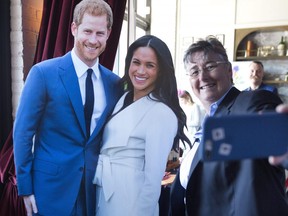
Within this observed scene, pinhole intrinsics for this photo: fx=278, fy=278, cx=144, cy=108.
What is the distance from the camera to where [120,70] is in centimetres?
104

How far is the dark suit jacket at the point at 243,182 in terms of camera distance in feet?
2.41

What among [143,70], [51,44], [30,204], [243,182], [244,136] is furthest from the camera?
[51,44]

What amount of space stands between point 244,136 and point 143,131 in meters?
0.54

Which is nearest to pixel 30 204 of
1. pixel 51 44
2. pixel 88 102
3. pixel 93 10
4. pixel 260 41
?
pixel 88 102

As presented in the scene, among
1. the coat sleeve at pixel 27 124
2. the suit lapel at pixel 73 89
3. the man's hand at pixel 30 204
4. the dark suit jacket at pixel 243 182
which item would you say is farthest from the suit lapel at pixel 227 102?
the man's hand at pixel 30 204

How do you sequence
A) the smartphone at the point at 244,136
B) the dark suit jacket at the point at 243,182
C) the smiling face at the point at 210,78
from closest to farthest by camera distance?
the smartphone at the point at 244,136, the dark suit jacket at the point at 243,182, the smiling face at the point at 210,78

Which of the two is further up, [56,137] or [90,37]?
[90,37]

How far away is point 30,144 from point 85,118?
24 cm

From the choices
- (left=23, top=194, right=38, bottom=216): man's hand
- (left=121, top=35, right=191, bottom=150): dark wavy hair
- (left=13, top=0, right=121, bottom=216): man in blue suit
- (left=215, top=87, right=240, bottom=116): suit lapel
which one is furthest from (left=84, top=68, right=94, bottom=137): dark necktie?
(left=215, top=87, right=240, bottom=116): suit lapel

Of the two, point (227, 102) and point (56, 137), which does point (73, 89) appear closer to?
point (56, 137)

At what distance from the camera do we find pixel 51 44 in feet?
3.89

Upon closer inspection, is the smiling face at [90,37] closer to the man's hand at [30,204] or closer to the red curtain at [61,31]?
the red curtain at [61,31]

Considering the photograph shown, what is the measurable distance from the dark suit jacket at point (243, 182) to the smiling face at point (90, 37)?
1.56 ft

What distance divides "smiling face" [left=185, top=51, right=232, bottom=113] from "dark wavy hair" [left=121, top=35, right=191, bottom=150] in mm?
79
